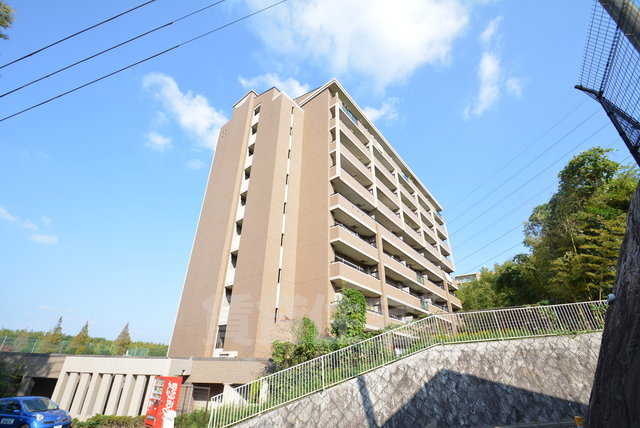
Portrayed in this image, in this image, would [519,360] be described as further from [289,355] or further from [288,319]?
[288,319]

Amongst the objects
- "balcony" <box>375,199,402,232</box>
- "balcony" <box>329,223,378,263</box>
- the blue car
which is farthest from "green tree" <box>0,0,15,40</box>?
"balcony" <box>375,199,402,232</box>

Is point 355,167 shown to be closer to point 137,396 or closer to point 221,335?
point 221,335

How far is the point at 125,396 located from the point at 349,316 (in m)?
12.4

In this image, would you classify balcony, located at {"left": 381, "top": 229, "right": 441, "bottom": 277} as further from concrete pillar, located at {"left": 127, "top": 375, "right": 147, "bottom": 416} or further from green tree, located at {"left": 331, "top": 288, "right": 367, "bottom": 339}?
concrete pillar, located at {"left": 127, "top": 375, "right": 147, "bottom": 416}

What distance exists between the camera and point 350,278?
68.7 feet

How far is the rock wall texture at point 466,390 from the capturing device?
35.1 feet

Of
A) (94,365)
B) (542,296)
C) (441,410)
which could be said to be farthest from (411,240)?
(94,365)

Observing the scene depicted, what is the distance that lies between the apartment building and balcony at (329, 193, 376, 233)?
9 centimetres

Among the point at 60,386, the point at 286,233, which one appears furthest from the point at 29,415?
the point at 286,233

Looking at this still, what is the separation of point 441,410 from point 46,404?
15298mm

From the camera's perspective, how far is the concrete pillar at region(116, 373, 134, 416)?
14656 millimetres

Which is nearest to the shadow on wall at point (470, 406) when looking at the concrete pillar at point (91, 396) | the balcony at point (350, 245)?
the balcony at point (350, 245)

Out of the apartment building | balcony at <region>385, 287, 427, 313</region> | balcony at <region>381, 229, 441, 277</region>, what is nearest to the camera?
the apartment building

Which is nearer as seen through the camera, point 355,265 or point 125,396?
point 125,396
